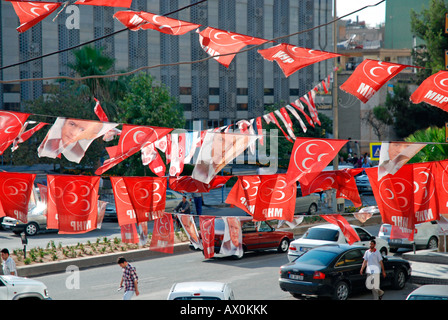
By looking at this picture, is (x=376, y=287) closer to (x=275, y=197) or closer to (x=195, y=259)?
(x=275, y=197)

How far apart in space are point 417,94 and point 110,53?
45.0m

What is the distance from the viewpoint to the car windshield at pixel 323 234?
19672 millimetres

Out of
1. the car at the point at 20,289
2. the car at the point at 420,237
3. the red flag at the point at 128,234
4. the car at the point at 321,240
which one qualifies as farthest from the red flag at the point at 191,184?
the car at the point at 420,237

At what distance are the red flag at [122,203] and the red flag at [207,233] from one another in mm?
1987

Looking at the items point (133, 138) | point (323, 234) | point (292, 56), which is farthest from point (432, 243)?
point (133, 138)

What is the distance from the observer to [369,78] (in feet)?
39.5

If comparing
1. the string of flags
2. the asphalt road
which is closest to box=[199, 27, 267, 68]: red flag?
the string of flags

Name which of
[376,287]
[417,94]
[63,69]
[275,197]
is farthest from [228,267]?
[63,69]

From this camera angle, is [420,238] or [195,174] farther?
[420,238]

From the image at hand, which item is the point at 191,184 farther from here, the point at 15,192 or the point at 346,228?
the point at 15,192

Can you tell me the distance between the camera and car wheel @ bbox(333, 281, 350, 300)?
48.4 feet

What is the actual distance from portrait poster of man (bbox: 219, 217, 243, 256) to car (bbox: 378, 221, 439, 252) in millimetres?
9559

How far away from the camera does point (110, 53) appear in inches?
2115
